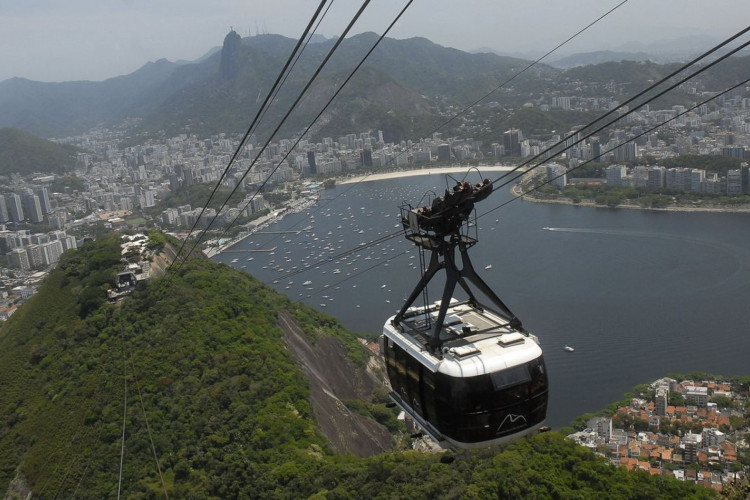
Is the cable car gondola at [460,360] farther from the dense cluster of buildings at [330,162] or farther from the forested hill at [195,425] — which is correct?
the dense cluster of buildings at [330,162]

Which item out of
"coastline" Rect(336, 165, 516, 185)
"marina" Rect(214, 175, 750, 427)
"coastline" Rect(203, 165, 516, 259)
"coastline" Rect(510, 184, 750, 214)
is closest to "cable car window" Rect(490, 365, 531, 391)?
"marina" Rect(214, 175, 750, 427)

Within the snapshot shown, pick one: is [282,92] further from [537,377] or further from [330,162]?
[537,377]

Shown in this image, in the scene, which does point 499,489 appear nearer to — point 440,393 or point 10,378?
point 440,393

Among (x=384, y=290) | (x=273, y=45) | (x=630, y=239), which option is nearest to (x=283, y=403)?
(x=384, y=290)

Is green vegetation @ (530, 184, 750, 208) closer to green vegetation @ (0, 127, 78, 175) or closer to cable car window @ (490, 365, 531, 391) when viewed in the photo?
cable car window @ (490, 365, 531, 391)

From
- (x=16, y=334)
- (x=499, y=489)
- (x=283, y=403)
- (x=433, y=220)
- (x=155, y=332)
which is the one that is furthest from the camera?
(x=16, y=334)

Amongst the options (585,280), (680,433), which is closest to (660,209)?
(585,280)
